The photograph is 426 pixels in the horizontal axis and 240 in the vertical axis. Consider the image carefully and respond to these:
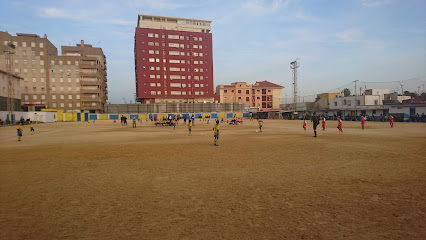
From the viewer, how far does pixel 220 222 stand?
14.9ft

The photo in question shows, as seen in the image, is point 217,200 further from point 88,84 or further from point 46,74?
point 46,74

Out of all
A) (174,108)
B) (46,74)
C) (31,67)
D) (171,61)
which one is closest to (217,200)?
(174,108)

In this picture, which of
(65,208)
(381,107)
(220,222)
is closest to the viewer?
(220,222)

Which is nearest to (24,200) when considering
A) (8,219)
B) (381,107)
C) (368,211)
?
(8,219)

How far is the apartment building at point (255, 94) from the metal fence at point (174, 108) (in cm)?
596

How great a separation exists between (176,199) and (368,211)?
442cm

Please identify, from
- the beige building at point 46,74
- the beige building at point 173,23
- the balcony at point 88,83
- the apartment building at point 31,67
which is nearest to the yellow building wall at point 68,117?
the beige building at point 46,74

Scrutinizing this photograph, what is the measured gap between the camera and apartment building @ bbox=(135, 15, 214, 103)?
287 ft

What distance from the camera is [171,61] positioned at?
299 feet

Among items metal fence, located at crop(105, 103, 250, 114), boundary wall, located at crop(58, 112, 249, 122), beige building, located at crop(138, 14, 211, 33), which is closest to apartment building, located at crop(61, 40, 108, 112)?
metal fence, located at crop(105, 103, 250, 114)

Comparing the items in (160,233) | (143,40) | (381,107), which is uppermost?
(143,40)

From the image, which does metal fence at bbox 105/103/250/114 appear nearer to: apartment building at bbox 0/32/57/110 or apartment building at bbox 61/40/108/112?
apartment building at bbox 61/40/108/112

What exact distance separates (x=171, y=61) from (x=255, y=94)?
38.8 metres

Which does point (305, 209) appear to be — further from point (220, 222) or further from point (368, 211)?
point (220, 222)
